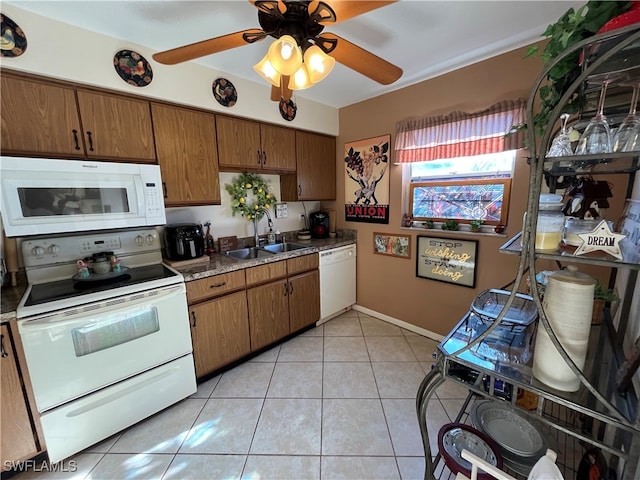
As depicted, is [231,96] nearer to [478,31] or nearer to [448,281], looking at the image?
[478,31]

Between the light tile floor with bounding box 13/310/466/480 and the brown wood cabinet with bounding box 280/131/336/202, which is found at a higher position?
the brown wood cabinet with bounding box 280/131/336/202

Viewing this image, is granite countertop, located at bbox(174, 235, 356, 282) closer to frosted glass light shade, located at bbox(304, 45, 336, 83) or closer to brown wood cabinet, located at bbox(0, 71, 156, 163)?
brown wood cabinet, located at bbox(0, 71, 156, 163)

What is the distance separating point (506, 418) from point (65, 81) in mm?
2991

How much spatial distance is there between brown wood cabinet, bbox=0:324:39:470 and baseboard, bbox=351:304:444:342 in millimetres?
2739

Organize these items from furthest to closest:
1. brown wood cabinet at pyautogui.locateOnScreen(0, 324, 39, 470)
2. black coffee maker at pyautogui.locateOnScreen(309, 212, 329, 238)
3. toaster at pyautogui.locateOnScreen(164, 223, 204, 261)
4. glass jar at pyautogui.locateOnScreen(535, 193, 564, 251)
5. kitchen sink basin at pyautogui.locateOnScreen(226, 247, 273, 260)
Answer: black coffee maker at pyautogui.locateOnScreen(309, 212, 329, 238) < kitchen sink basin at pyautogui.locateOnScreen(226, 247, 273, 260) < toaster at pyautogui.locateOnScreen(164, 223, 204, 261) < brown wood cabinet at pyautogui.locateOnScreen(0, 324, 39, 470) < glass jar at pyautogui.locateOnScreen(535, 193, 564, 251)

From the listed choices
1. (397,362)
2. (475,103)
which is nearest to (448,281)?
(397,362)

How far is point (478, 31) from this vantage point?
5.49 ft

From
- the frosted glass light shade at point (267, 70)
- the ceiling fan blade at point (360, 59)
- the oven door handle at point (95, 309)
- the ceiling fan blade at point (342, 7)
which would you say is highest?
the ceiling fan blade at point (342, 7)

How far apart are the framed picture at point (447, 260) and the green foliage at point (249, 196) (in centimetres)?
165

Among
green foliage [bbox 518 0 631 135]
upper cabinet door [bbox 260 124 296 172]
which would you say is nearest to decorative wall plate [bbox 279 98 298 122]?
upper cabinet door [bbox 260 124 296 172]

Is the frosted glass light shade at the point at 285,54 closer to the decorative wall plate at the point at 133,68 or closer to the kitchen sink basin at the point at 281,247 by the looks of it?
the decorative wall plate at the point at 133,68

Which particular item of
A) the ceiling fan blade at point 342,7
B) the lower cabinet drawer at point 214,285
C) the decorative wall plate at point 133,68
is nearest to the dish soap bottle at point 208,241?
the lower cabinet drawer at point 214,285

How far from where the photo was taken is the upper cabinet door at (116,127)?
1623 millimetres

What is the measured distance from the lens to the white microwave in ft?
4.64
